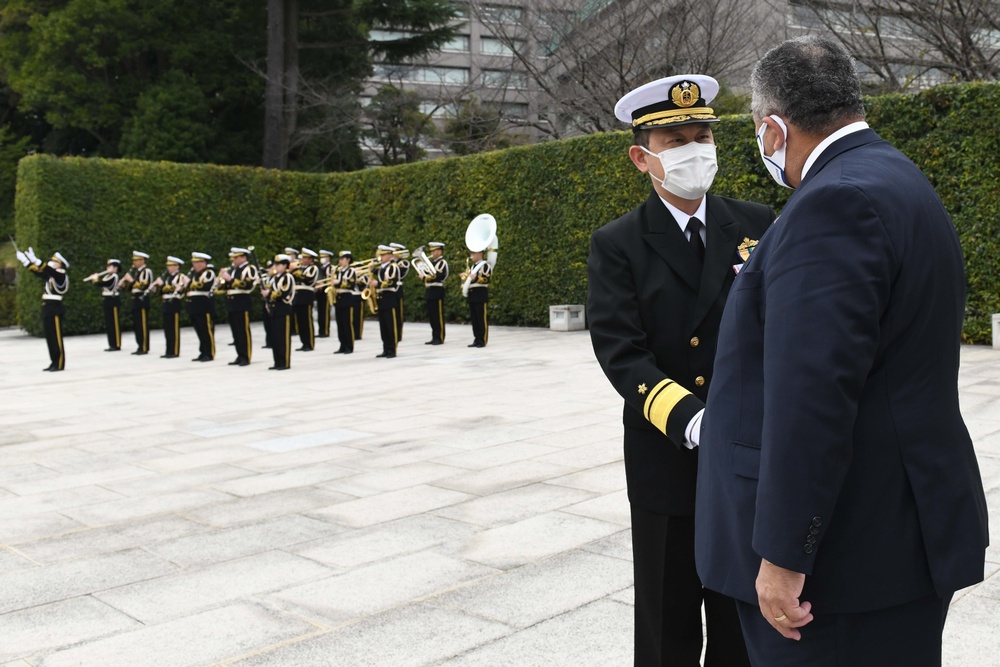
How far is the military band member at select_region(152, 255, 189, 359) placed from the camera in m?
16.4

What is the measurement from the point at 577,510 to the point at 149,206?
18.7 m

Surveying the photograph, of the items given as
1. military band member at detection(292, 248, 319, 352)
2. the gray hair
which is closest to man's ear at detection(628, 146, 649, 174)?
the gray hair

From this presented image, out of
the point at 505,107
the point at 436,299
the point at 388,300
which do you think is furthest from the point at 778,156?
the point at 505,107

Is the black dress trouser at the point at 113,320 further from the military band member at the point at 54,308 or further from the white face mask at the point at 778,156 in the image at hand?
the white face mask at the point at 778,156

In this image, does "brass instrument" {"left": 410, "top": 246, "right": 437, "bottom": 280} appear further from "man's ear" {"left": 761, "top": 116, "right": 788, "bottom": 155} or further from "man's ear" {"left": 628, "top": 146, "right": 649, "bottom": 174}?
"man's ear" {"left": 761, "top": 116, "right": 788, "bottom": 155}

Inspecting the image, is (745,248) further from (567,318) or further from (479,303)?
(567,318)

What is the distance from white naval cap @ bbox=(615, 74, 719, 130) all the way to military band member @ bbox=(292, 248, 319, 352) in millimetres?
13332

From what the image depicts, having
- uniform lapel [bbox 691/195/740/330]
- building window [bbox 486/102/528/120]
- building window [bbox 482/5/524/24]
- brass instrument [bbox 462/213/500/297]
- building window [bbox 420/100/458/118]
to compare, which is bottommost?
uniform lapel [bbox 691/195/740/330]

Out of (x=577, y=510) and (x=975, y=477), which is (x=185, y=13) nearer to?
(x=577, y=510)

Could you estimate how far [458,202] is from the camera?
20547 mm

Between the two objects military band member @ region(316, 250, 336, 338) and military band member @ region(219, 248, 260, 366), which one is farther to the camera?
military band member @ region(316, 250, 336, 338)

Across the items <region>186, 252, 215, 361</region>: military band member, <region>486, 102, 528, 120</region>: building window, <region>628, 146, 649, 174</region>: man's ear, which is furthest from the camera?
<region>486, 102, 528, 120</region>: building window

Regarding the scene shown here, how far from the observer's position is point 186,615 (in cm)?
390

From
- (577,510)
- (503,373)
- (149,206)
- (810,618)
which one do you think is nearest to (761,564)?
(810,618)
